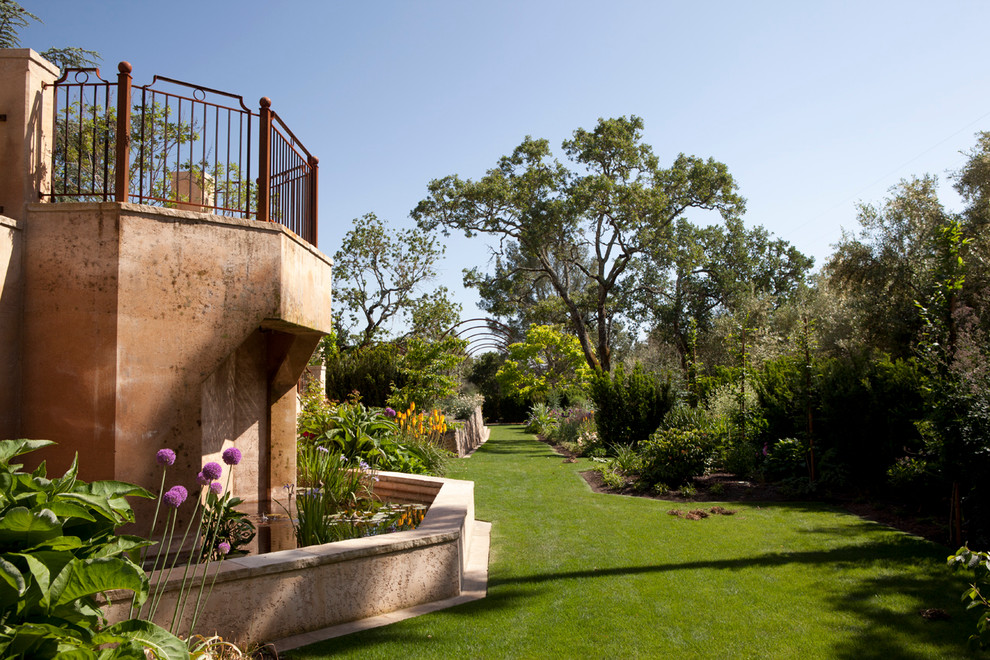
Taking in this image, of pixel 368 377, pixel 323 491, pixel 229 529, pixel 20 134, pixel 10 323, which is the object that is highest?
pixel 20 134

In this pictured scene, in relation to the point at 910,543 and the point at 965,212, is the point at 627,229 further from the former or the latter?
the point at 910,543

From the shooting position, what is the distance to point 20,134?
206 inches

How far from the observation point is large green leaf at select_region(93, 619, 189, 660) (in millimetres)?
2346

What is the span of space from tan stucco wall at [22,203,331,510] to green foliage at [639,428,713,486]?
647 centimetres

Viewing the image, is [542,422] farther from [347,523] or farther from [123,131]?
[123,131]

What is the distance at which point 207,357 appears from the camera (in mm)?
5422

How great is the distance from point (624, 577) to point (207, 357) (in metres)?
4.01

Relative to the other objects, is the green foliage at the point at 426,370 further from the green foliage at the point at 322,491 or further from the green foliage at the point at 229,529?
the green foliage at the point at 229,529

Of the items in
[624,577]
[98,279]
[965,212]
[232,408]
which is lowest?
[624,577]

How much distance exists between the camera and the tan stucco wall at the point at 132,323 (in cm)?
504

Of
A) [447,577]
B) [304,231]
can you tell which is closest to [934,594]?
[447,577]

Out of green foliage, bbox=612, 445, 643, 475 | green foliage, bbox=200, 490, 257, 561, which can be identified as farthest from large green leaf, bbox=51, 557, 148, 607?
green foliage, bbox=612, 445, 643, 475

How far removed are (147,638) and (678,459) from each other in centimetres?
851

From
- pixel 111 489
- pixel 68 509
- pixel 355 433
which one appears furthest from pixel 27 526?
pixel 355 433
